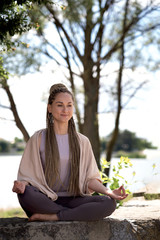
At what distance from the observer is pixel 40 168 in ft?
9.36

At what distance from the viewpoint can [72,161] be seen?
290 cm

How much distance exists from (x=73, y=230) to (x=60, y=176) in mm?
450

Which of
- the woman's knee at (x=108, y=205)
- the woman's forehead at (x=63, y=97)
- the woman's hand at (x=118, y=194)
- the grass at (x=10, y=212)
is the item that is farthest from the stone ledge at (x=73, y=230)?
the grass at (x=10, y=212)

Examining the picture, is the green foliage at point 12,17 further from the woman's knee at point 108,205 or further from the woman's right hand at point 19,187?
the woman's knee at point 108,205

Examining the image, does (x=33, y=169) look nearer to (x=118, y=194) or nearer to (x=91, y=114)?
(x=118, y=194)

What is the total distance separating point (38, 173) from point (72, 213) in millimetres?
431

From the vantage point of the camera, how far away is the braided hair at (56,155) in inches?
112

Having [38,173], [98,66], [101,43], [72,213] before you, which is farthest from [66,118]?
[101,43]

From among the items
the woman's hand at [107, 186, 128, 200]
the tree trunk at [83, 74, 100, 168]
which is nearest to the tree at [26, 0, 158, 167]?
the tree trunk at [83, 74, 100, 168]

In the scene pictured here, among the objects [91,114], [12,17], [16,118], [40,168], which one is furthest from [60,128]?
[91,114]

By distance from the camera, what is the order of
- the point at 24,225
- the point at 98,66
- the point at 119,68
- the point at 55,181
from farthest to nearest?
the point at 119,68 → the point at 98,66 → the point at 55,181 → the point at 24,225

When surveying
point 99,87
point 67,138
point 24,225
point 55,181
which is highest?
point 99,87

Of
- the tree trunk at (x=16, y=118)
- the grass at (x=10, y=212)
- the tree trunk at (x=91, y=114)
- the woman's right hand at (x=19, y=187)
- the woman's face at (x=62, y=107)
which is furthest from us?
the tree trunk at (x=91, y=114)

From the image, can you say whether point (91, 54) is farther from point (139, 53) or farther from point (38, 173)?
point (38, 173)
